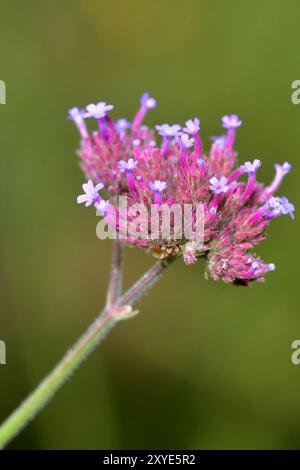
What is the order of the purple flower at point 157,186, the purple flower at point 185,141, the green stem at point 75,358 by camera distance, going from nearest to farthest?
the purple flower at point 157,186 < the purple flower at point 185,141 < the green stem at point 75,358

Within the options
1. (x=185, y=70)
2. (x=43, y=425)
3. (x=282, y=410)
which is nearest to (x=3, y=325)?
(x=43, y=425)

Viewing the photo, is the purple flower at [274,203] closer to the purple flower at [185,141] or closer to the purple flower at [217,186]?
the purple flower at [217,186]

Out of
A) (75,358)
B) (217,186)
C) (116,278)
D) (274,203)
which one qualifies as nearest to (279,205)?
(274,203)

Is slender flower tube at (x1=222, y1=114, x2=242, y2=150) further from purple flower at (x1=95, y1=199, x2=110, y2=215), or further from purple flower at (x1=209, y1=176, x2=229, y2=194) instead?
purple flower at (x1=95, y1=199, x2=110, y2=215)

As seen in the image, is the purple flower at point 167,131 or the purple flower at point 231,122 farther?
the purple flower at point 231,122


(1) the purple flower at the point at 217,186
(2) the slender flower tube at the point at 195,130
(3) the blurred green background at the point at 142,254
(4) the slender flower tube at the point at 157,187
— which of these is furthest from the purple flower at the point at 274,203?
(3) the blurred green background at the point at 142,254
